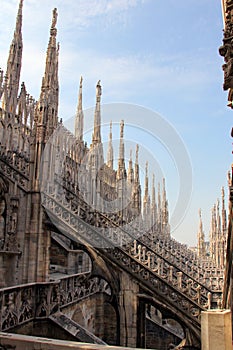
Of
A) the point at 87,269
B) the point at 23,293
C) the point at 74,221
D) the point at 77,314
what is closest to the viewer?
the point at 23,293

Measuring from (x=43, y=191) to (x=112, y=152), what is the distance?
93.2 ft

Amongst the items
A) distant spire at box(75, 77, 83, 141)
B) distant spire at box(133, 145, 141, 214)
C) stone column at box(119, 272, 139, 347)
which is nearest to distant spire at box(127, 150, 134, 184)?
distant spire at box(133, 145, 141, 214)

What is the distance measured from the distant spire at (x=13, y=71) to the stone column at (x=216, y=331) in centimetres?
2341

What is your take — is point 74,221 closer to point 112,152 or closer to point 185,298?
point 185,298

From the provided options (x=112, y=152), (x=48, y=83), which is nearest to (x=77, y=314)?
(x=48, y=83)

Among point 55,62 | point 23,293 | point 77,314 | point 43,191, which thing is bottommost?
point 77,314

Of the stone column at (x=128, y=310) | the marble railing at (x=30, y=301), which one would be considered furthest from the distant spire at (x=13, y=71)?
the stone column at (x=128, y=310)

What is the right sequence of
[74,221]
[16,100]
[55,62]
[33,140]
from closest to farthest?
[74,221] → [33,140] → [55,62] → [16,100]

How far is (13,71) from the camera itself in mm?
25609

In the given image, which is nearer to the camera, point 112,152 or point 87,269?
point 87,269

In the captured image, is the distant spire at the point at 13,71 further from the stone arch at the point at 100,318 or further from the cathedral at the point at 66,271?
the stone arch at the point at 100,318

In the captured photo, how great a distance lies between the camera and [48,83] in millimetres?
14469

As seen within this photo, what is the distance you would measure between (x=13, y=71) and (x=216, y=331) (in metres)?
25.4

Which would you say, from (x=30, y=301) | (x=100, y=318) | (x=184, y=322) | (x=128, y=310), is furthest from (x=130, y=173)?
(x=184, y=322)
